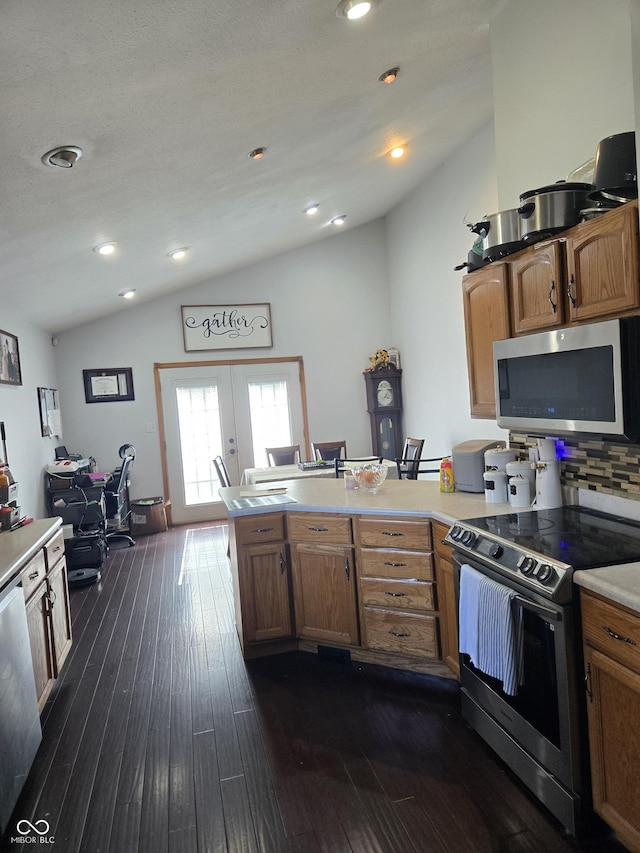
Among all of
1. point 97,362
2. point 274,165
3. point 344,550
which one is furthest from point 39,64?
point 97,362

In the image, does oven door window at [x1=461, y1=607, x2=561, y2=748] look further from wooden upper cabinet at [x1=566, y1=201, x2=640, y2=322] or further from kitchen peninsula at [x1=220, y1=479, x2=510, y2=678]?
A: wooden upper cabinet at [x1=566, y1=201, x2=640, y2=322]

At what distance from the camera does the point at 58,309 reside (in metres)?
5.30

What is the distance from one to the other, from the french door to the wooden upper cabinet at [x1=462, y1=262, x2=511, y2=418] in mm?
4367

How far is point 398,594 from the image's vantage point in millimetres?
2697

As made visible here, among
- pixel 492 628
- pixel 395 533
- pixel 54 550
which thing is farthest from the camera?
Result: pixel 54 550

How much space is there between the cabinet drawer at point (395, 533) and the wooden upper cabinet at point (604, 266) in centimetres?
114

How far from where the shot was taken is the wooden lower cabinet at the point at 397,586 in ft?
8.59

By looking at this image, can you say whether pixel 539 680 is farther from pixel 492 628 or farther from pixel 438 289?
pixel 438 289

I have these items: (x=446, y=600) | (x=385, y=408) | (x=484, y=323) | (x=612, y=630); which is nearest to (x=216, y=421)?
(x=385, y=408)

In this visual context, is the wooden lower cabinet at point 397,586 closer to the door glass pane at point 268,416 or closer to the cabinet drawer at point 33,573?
the cabinet drawer at point 33,573

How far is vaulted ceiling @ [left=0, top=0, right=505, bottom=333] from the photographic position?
189 cm

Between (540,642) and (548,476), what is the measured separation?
2.89 feet

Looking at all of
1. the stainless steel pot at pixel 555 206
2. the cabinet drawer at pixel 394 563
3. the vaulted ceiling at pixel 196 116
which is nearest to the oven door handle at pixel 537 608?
the cabinet drawer at pixel 394 563

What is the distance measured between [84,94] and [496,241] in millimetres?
1718
